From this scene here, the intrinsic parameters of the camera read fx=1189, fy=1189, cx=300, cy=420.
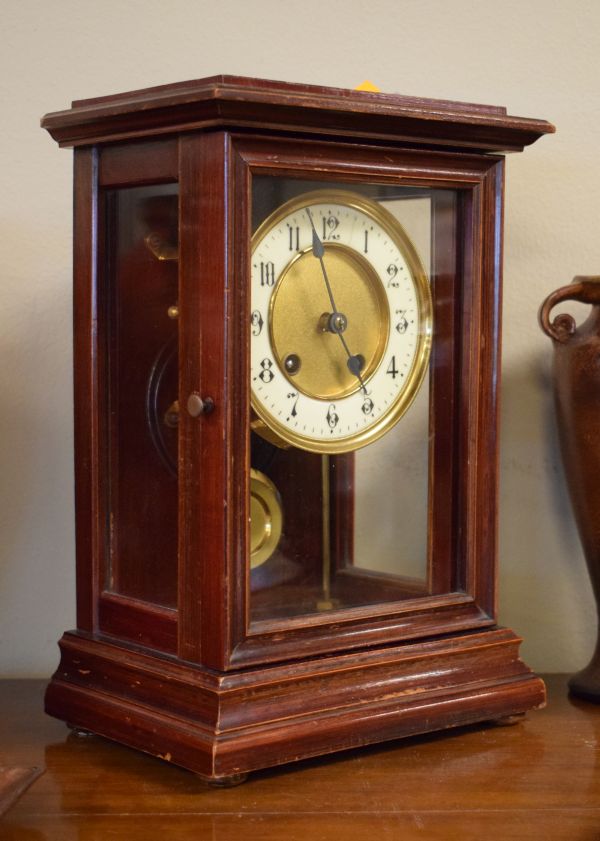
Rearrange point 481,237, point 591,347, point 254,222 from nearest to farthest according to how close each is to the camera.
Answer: point 254,222
point 481,237
point 591,347

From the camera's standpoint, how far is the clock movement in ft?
3.51

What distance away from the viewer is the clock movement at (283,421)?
1.07m

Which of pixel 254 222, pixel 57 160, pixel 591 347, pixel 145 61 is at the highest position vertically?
pixel 145 61

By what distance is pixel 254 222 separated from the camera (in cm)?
109

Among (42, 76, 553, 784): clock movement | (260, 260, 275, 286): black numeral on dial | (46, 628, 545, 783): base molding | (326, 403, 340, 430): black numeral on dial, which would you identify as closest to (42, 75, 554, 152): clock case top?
(42, 76, 553, 784): clock movement

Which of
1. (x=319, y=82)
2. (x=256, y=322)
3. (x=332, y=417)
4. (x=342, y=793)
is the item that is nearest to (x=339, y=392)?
(x=332, y=417)

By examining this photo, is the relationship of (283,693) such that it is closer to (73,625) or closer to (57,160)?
(73,625)

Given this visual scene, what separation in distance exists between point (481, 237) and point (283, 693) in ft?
1.64

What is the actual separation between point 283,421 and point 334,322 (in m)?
0.11

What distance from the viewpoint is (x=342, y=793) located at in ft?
3.46

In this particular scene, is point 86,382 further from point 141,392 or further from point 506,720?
point 506,720

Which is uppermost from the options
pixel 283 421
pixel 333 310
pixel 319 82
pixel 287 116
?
pixel 319 82

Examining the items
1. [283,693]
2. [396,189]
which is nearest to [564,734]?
[283,693]

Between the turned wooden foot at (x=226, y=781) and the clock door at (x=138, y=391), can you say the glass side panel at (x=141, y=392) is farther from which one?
the turned wooden foot at (x=226, y=781)
